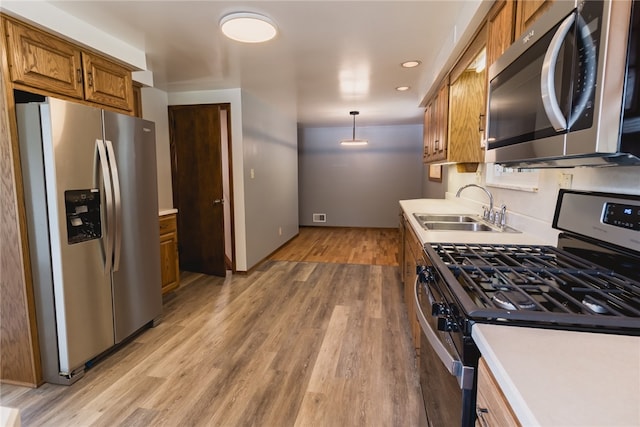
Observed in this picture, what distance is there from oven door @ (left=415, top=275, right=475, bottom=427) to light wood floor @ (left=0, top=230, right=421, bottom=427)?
59cm

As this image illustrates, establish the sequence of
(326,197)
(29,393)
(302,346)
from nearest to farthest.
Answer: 1. (29,393)
2. (302,346)
3. (326,197)

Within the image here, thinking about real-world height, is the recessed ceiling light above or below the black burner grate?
above

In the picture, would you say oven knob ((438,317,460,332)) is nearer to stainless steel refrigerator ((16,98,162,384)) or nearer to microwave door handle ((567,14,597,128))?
microwave door handle ((567,14,597,128))

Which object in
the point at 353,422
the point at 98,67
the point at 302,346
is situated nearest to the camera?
the point at 353,422

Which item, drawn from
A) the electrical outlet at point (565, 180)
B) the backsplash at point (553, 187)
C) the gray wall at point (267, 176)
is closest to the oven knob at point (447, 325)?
the backsplash at point (553, 187)

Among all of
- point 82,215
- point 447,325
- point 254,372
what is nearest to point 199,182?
point 82,215

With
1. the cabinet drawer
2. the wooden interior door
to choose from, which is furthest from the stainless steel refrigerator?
the wooden interior door

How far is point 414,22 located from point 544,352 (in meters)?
2.25

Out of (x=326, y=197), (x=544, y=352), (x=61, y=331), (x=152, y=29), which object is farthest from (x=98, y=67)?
(x=326, y=197)

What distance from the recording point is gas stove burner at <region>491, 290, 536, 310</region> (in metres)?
0.84

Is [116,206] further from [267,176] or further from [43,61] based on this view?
[267,176]

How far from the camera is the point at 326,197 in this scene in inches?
303

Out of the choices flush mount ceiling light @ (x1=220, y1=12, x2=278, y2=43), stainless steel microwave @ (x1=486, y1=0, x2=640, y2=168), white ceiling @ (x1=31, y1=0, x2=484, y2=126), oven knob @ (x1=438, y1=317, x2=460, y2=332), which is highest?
white ceiling @ (x1=31, y1=0, x2=484, y2=126)

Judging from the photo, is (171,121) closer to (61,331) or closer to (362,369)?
(61,331)
